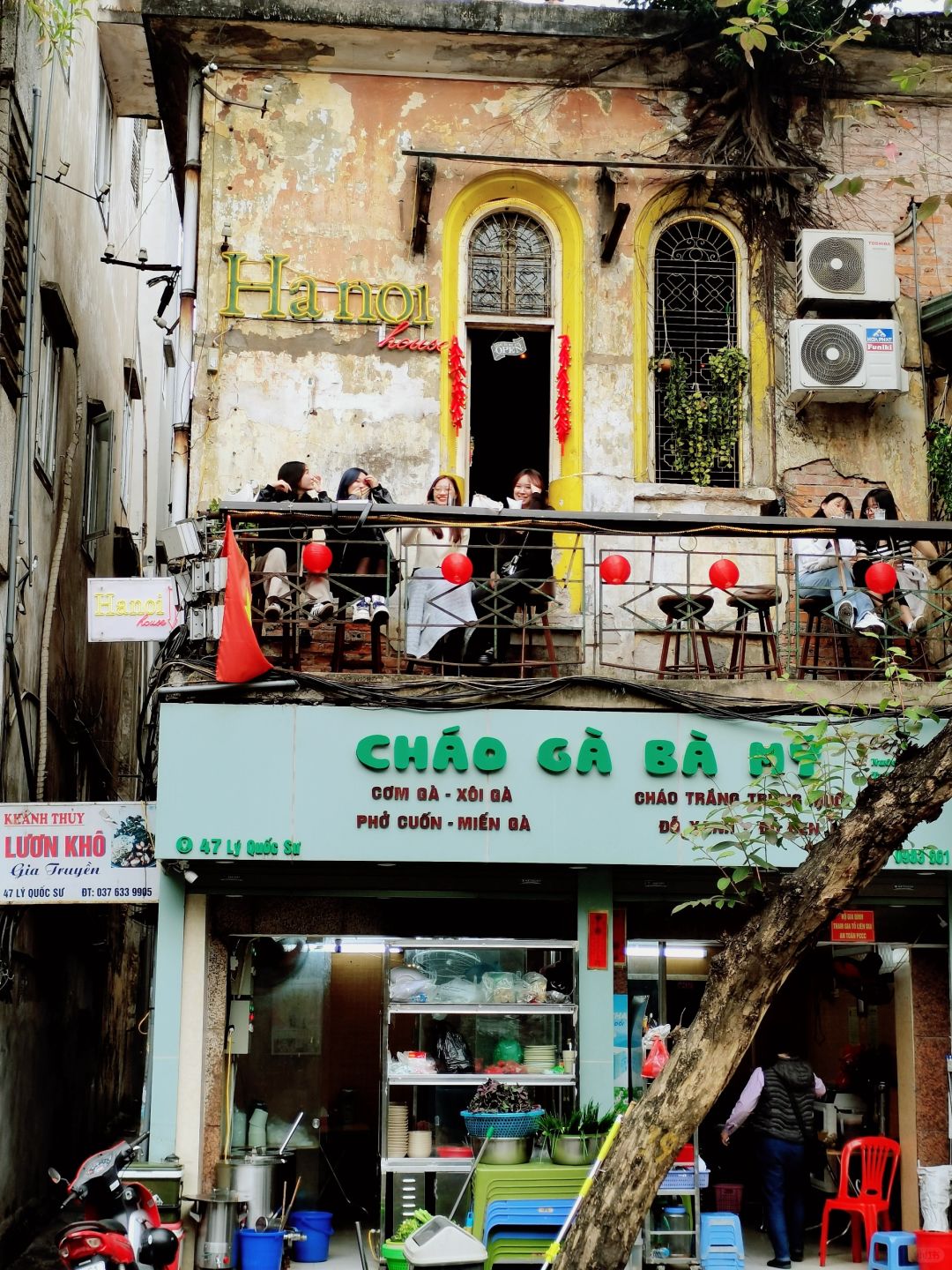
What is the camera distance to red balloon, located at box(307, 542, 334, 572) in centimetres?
1220

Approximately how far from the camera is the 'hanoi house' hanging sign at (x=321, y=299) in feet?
45.2

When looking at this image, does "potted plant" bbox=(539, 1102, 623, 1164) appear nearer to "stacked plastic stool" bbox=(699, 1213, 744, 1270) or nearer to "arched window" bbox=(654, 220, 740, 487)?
"stacked plastic stool" bbox=(699, 1213, 744, 1270)

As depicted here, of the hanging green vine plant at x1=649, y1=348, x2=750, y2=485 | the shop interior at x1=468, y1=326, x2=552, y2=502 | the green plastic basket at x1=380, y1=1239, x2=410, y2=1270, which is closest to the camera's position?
the green plastic basket at x1=380, y1=1239, x2=410, y2=1270

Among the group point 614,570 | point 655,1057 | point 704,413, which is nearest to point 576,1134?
point 655,1057

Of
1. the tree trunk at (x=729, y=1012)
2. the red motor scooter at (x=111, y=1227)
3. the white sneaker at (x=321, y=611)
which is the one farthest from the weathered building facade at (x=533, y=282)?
the tree trunk at (x=729, y=1012)

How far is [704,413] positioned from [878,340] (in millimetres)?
1545

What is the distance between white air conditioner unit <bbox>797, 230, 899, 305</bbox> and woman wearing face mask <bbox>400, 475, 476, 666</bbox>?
11.9ft

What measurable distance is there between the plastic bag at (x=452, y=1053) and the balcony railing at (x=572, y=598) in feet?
8.94

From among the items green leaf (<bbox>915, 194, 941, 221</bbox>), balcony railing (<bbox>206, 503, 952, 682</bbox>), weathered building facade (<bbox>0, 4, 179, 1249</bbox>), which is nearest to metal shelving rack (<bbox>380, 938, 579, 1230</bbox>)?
balcony railing (<bbox>206, 503, 952, 682</bbox>)

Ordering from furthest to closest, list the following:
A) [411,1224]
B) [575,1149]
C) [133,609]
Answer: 1. [133,609]
2. [575,1149]
3. [411,1224]

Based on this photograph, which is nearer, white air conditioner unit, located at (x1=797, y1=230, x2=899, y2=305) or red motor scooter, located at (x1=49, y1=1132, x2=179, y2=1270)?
red motor scooter, located at (x1=49, y1=1132, x2=179, y2=1270)

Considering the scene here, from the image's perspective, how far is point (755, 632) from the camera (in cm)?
1259

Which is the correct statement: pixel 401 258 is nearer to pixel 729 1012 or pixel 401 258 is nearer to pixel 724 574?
pixel 724 574

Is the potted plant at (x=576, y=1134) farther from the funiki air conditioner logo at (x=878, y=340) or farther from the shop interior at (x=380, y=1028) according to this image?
the funiki air conditioner logo at (x=878, y=340)
